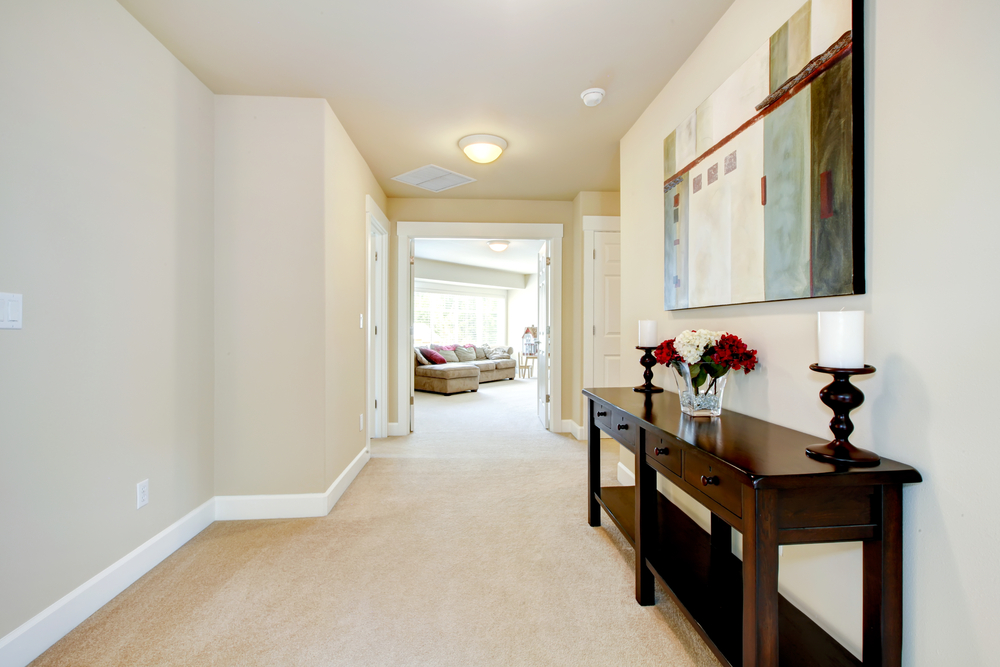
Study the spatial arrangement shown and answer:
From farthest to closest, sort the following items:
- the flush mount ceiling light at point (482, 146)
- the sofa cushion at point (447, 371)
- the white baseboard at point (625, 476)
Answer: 1. the sofa cushion at point (447, 371)
2. the flush mount ceiling light at point (482, 146)
3. the white baseboard at point (625, 476)

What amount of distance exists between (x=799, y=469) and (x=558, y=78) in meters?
2.11

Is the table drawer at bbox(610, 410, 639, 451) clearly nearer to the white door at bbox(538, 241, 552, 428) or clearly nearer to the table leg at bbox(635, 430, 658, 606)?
the table leg at bbox(635, 430, 658, 606)

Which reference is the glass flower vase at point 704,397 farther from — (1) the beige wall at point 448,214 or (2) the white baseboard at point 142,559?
(1) the beige wall at point 448,214

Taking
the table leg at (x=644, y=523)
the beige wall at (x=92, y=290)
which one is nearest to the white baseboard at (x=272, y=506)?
the beige wall at (x=92, y=290)

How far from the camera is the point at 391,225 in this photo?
14.4 feet

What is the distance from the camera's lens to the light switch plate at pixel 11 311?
134cm

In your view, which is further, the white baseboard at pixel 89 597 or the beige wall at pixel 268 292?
the beige wall at pixel 268 292

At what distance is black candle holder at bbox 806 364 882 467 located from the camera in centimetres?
105

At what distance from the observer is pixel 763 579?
100cm

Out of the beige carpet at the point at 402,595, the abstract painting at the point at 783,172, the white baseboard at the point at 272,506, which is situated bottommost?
the beige carpet at the point at 402,595

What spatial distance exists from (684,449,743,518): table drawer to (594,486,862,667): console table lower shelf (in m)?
0.37

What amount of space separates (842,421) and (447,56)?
2.14 meters

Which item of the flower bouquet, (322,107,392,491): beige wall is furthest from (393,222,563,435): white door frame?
the flower bouquet

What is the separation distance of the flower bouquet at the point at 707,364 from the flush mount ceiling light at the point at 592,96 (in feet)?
4.92
